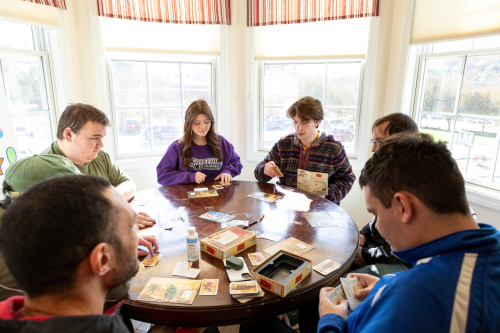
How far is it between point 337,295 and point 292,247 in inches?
12.7

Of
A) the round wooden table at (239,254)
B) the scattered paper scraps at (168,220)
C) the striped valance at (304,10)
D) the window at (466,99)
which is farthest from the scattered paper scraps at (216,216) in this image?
the striped valance at (304,10)

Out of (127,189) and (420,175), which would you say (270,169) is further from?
(420,175)

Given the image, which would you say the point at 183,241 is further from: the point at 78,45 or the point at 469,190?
the point at 78,45

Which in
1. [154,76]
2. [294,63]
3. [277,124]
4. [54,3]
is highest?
[54,3]

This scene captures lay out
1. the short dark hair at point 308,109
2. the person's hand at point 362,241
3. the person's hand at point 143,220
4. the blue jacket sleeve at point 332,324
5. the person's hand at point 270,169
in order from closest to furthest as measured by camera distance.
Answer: the blue jacket sleeve at point 332,324, the person's hand at point 143,220, the person's hand at point 362,241, the short dark hair at point 308,109, the person's hand at point 270,169

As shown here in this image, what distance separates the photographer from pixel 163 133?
3736mm

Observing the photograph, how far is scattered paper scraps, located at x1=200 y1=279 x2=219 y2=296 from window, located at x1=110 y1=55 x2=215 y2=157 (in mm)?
2857

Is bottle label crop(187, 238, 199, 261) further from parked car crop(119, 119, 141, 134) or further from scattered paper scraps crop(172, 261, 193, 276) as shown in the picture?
parked car crop(119, 119, 141, 134)

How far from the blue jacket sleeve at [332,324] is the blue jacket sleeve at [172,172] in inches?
68.0

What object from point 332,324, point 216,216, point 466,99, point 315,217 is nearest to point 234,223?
point 216,216

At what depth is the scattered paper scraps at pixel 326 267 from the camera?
4.09ft

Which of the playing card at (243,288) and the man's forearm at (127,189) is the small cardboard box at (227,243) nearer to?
the playing card at (243,288)

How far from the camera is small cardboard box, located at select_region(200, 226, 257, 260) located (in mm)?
1334

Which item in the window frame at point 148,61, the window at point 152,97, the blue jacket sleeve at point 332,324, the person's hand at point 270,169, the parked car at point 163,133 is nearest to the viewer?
the blue jacket sleeve at point 332,324
